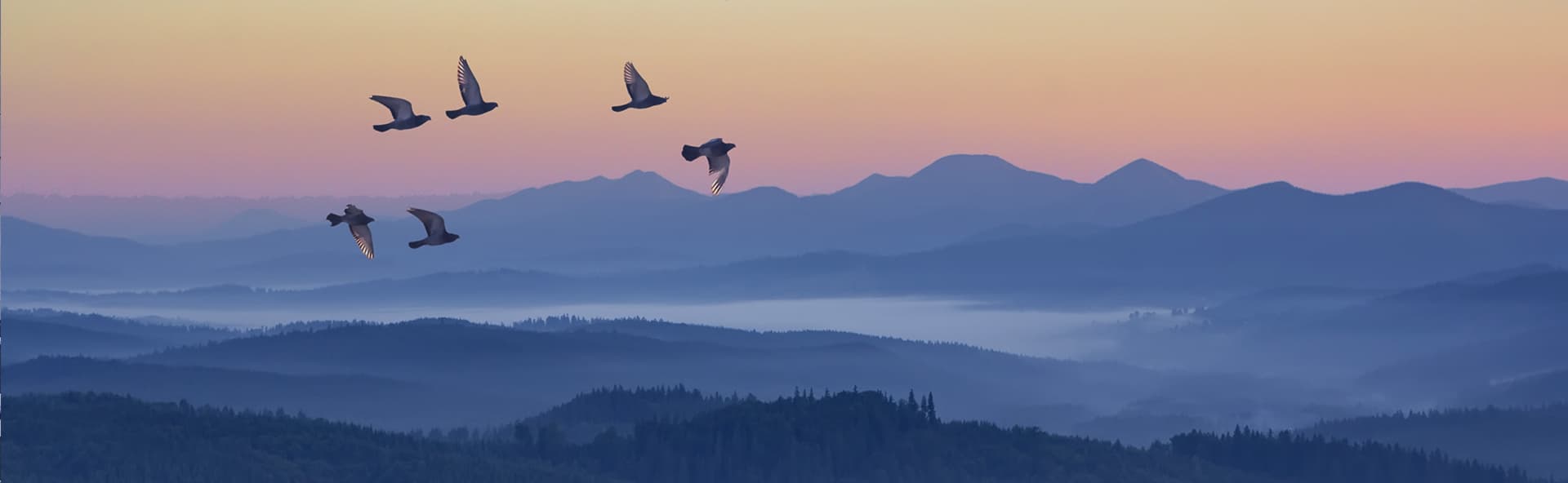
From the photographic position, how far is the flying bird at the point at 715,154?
81.9 meters

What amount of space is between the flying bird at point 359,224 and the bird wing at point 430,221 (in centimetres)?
185

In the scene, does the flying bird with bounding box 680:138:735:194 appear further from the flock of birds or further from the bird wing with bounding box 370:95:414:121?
the bird wing with bounding box 370:95:414:121

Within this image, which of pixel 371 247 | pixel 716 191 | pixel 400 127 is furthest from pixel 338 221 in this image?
pixel 716 191

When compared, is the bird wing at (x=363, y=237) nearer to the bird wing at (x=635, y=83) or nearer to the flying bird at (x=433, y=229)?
the flying bird at (x=433, y=229)

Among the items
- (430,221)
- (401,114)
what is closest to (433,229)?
(430,221)

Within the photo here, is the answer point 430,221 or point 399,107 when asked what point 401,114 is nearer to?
point 399,107

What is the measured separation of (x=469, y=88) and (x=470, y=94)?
0.81 ft

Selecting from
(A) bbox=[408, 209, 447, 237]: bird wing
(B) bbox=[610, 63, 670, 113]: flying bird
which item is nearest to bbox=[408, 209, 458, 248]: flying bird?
(A) bbox=[408, 209, 447, 237]: bird wing

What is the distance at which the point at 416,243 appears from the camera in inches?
2968

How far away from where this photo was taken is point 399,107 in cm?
8262

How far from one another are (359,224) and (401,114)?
8.41m

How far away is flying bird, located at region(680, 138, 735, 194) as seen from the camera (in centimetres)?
8194

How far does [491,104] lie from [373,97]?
16.1 feet

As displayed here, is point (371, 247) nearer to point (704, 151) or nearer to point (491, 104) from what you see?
point (491, 104)
